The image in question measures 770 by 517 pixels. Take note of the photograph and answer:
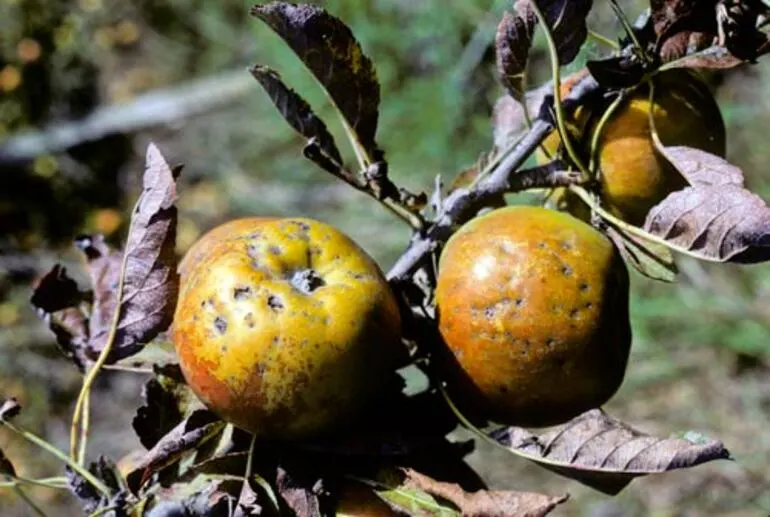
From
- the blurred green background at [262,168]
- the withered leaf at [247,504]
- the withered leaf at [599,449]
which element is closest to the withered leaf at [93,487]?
the withered leaf at [247,504]

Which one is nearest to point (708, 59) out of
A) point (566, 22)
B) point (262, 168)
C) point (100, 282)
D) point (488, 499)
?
point (566, 22)


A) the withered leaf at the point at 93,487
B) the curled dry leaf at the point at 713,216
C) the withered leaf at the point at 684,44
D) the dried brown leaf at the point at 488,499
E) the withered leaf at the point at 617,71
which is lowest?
the withered leaf at the point at 93,487

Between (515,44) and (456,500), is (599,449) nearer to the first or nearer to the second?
(456,500)

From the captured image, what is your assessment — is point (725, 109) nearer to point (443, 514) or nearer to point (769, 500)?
point (769, 500)

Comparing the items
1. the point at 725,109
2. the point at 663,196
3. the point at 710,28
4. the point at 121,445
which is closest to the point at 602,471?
the point at 663,196

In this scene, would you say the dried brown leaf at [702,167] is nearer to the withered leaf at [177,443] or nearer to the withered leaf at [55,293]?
the withered leaf at [177,443]

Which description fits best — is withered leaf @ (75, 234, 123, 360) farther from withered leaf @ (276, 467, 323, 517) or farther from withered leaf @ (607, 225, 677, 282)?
withered leaf @ (607, 225, 677, 282)
